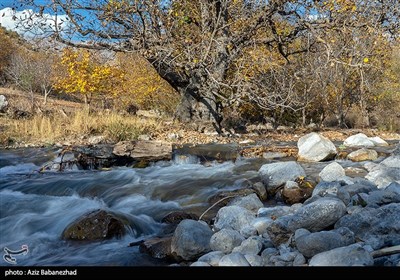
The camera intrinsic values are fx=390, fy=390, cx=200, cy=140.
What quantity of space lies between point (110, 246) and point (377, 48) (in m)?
11.9

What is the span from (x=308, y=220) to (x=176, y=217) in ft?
6.00

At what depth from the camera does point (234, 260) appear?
318cm

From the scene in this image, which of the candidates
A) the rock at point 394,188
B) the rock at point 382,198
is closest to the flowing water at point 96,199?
the rock at point 382,198

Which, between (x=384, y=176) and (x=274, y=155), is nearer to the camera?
(x=384, y=176)

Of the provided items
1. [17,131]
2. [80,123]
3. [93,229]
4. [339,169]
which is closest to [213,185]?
[339,169]

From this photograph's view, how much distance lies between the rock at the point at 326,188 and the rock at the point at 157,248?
7.27ft

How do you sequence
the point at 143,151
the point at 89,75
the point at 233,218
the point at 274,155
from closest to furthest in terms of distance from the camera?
the point at 233,218 < the point at 143,151 < the point at 274,155 < the point at 89,75

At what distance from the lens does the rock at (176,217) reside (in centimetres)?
501

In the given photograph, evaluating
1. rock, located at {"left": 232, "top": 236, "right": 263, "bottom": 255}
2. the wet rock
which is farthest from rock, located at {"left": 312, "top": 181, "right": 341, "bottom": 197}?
rock, located at {"left": 232, "top": 236, "right": 263, "bottom": 255}

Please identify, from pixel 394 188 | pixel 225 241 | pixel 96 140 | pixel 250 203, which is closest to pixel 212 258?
pixel 225 241

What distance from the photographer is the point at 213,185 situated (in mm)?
6617

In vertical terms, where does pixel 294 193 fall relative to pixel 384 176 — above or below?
below

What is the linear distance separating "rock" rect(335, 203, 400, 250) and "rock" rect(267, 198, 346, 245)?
0.11m

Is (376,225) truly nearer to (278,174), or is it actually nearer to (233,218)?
(233,218)
